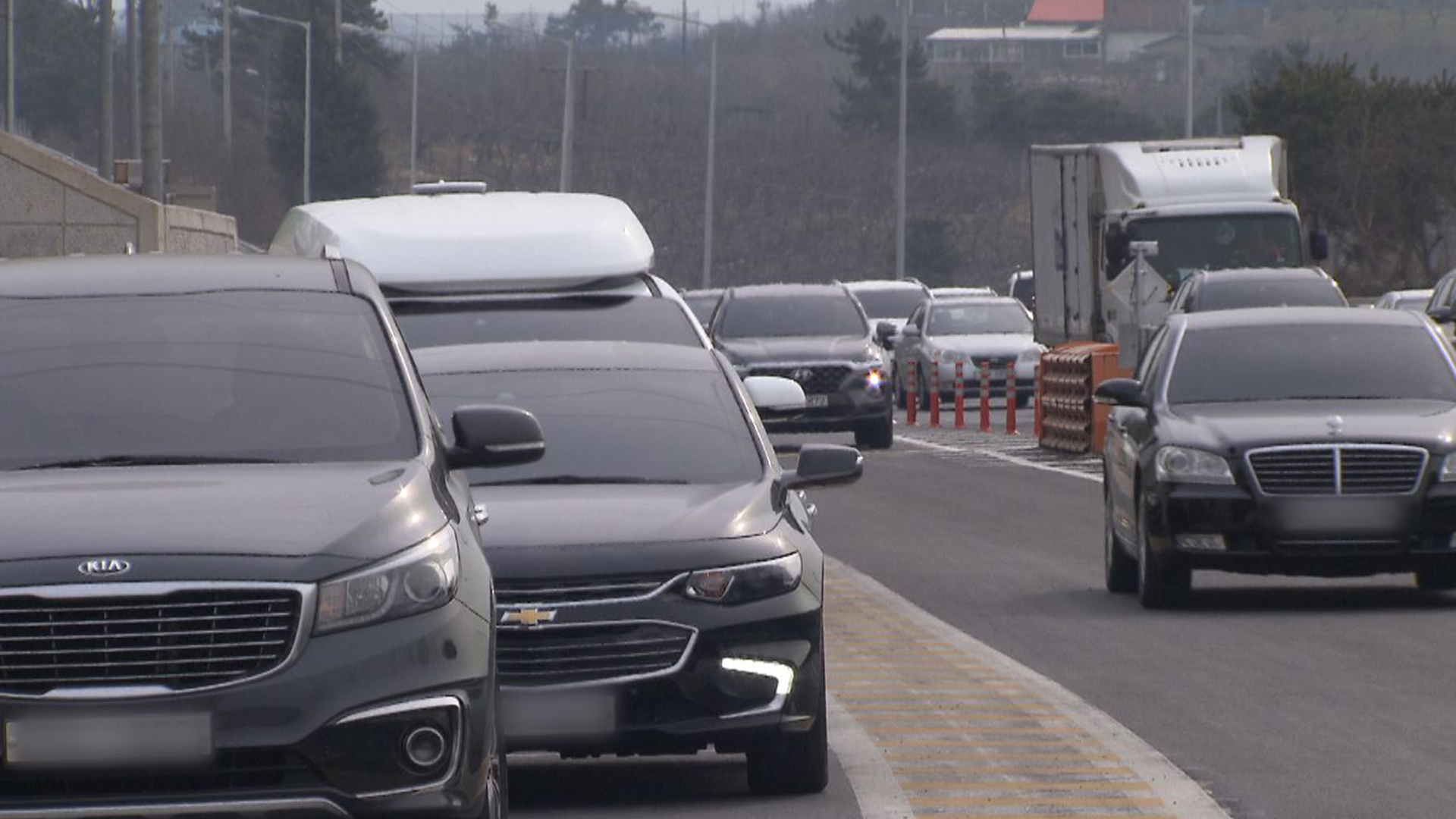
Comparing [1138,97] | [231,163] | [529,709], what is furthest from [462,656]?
[1138,97]

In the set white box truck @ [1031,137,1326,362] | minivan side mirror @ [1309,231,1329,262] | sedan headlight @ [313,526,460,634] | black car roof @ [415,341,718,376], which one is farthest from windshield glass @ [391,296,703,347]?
minivan side mirror @ [1309,231,1329,262]

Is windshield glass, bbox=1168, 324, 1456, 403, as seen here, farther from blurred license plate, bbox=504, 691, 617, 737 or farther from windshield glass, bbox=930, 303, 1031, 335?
windshield glass, bbox=930, 303, 1031, 335

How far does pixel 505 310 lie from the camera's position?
1459cm

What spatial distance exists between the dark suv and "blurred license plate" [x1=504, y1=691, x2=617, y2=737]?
78.0 ft

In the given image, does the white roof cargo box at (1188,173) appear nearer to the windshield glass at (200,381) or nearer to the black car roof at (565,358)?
the black car roof at (565,358)

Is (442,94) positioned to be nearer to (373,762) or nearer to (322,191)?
(322,191)

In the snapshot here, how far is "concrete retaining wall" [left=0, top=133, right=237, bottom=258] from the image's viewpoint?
122ft

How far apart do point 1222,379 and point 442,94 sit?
126571 mm

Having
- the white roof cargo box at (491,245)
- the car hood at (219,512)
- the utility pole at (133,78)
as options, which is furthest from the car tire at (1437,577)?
the utility pole at (133,78)

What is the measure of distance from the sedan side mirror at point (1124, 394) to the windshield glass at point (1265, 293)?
1354 centimetres

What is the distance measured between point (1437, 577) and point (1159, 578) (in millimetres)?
1528

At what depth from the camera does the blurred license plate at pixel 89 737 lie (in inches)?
251

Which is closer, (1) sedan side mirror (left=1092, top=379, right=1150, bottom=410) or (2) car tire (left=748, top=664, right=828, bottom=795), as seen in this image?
(2) car tire (left=748, top=664, right=828, bottom=795)

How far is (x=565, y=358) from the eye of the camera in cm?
1107
